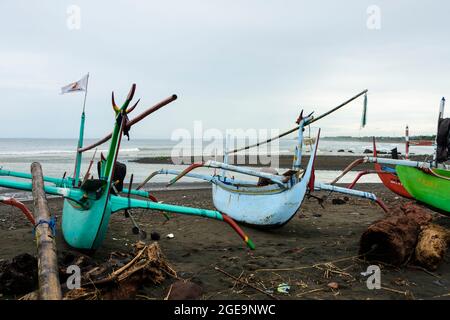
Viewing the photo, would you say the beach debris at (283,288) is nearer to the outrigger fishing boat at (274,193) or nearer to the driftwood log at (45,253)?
the driftwood log at (45,253)

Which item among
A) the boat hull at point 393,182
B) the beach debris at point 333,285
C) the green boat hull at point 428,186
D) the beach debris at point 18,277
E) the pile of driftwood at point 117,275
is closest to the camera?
the pile of driftwood at point 117,275

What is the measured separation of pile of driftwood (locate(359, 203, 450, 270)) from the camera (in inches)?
197

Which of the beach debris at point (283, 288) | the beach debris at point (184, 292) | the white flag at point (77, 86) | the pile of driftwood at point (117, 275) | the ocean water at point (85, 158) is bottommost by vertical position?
the ocean water at point (85, 158)

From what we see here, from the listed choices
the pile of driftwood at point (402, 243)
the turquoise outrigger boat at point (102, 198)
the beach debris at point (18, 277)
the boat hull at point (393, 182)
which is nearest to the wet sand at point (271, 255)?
the pile of driftwood at point (402, 243)

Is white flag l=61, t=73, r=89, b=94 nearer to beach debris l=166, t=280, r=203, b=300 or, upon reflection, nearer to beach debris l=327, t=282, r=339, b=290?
beach debris l=166, t=280, r=203, b=300

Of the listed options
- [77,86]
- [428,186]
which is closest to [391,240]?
[428,186]

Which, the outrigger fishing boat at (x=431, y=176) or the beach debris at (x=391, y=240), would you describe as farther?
the outrigger fishing boat at (x=431, y=176)

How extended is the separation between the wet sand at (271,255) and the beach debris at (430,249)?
0.14 meters

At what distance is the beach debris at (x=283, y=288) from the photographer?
14.1 ft

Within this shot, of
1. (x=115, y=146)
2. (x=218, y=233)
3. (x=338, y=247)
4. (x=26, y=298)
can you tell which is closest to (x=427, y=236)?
(x=338, y=247)

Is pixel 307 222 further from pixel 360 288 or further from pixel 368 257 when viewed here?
pixel 360 288

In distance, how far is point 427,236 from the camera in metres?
5.23
